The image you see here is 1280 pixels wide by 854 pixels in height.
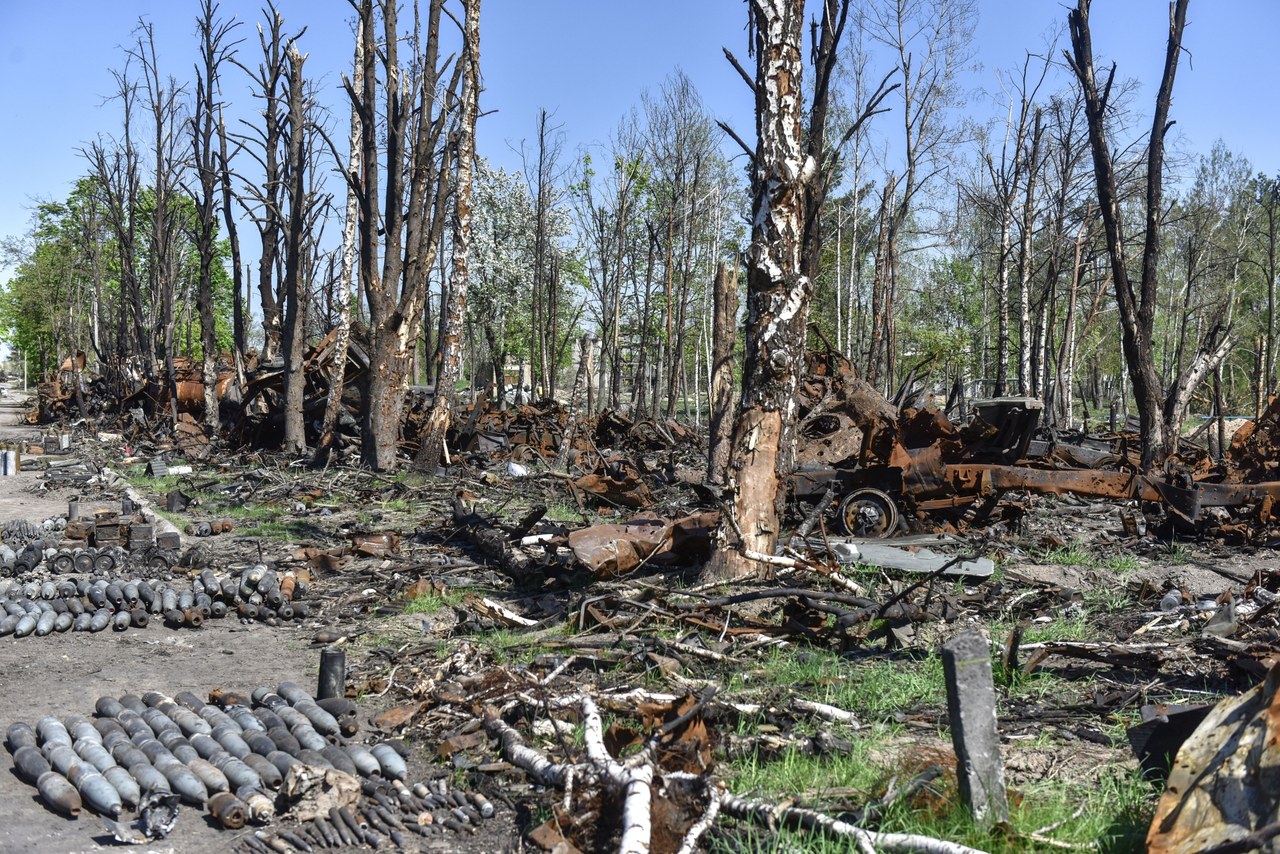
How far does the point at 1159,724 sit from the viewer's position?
361 cm

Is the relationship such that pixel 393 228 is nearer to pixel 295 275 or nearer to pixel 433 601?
pixel 295 275

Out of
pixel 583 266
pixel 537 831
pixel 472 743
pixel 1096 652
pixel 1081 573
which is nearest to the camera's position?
pixel 537 831

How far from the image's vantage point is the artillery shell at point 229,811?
147 inches

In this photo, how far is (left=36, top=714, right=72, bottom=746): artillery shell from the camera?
432cm

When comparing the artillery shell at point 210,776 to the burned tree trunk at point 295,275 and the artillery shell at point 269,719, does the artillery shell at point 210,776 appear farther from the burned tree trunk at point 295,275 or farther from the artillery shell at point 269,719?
the burned tree trunk at point 295,275

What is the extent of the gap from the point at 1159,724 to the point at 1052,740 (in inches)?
25.0

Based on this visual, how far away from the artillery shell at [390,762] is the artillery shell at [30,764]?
1.40 m

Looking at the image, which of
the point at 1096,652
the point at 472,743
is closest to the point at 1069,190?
the point at 1096,652

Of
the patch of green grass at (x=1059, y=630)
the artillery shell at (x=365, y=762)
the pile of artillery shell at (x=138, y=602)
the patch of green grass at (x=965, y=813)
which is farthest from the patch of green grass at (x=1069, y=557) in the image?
the pile of artillery shell at (x=138, y=602)

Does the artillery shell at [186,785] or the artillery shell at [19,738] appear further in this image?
the artillery shell at [19,738]

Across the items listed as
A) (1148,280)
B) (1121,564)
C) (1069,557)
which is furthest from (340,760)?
(1148,280)

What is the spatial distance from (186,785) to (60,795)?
48 centimetres

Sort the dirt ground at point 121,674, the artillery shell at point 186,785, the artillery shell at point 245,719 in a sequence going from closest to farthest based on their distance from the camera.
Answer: the dirt ground at point 121,674, the artillery shell at point 186,785, the artillery shell at point 245,719

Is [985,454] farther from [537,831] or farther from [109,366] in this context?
[109,366]
